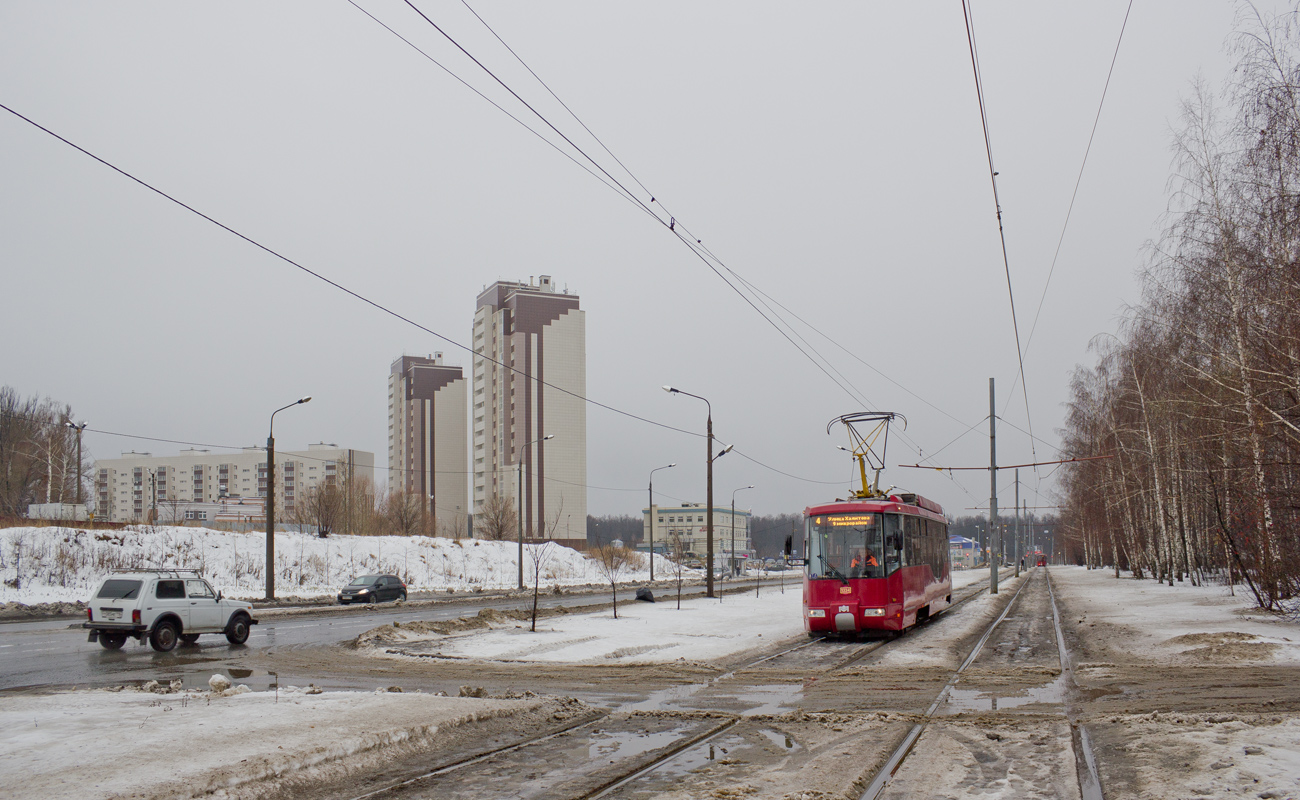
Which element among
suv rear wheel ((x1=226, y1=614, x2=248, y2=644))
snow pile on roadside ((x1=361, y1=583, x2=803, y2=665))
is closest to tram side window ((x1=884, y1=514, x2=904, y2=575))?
snow pile on roadside ((x1=361, y1=583, x2=803, y2=665))

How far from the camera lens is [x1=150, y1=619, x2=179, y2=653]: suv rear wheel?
778 inches

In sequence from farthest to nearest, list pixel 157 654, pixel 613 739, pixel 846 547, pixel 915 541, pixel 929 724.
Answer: pixel 915 541, pixel 846 547, pixel 157 654, pixel 929 724, pixel 613 739

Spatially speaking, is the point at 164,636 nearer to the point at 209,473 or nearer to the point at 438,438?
the point at 438,438

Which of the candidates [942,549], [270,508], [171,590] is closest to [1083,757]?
[171,590]

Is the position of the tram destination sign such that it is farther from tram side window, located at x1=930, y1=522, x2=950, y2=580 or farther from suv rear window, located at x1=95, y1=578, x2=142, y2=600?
suv rear window, located at x1=95, y1=578, x2=142, y2=600

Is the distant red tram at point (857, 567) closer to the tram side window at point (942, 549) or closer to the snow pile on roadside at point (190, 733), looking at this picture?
the tram side window at point (942, 549)

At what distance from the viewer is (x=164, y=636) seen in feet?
65.6

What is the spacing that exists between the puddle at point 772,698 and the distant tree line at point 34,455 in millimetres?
62777

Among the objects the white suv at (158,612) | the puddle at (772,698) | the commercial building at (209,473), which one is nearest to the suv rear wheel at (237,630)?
the white suv at (158,612)

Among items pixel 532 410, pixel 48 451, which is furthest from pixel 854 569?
pixel 532 410

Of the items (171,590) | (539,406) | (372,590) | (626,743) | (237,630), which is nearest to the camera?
(626,743)

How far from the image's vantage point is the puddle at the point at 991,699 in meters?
10.8

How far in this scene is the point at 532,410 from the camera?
10375cm

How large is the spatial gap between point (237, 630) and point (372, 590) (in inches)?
677
